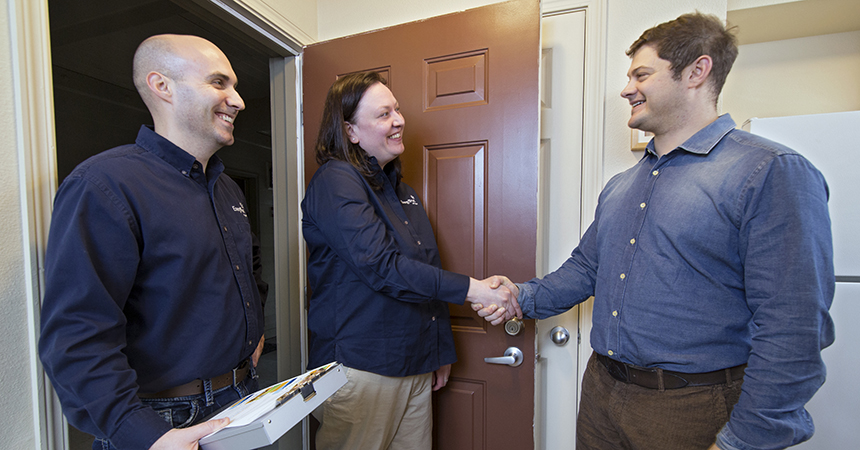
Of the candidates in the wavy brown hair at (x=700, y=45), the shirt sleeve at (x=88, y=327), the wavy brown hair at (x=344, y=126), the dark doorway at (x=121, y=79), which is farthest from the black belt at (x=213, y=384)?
the wavy brown hair at (x=700, y=45)

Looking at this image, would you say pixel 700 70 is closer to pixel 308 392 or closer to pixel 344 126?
pixel 344 126

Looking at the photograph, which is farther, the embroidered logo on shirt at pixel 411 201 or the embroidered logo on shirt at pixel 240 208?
the embroidered logo on shirt at pixel 411 201

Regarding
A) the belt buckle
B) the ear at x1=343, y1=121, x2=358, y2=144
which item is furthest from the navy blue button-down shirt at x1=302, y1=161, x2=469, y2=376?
the belt buckle

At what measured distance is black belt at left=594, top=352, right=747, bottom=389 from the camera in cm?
88

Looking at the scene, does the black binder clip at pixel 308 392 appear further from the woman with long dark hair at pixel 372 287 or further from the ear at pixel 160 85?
the ear at pixel 160 85

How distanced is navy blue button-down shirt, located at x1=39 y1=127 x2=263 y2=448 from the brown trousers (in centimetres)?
97

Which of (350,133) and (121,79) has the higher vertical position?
(121,79)

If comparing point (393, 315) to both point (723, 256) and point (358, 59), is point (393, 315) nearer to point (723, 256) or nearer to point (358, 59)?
point (723, 256)

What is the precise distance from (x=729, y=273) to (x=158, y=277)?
1.28m

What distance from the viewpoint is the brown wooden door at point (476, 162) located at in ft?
4.56

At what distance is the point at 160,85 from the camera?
938 mm

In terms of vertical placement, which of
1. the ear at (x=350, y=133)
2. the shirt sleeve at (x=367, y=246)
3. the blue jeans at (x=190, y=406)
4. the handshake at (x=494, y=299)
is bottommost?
the blue jeans at (x=190, y=406)

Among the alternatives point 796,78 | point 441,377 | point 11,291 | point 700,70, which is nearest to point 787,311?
point 700,70

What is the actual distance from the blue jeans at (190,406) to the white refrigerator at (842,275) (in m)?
1.89
